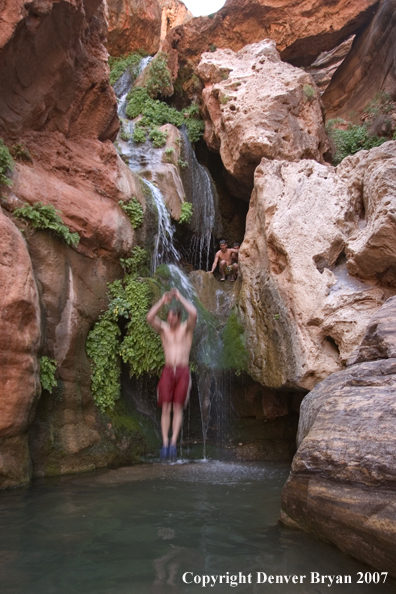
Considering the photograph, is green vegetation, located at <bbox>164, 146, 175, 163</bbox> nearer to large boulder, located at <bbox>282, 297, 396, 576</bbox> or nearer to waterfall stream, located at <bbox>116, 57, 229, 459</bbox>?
waterfall stream, located at <bbox>116, 57, 229, 459</bbox>

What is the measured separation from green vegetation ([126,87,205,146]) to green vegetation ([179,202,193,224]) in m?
3.73

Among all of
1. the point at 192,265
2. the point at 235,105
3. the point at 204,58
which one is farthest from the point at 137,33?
the point at 192,265

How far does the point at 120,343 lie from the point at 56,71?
5.75m

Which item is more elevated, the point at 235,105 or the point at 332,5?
the point at 332,5

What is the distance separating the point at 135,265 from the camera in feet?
31.6

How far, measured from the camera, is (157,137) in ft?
44.9

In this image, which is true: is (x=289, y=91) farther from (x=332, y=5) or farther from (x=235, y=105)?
(x=332, y=5)

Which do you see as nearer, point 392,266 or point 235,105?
point 392,266

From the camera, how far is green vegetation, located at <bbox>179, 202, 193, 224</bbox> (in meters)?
12.0

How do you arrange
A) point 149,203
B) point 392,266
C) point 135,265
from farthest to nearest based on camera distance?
1. point 149,203
2. point 135,265
3. point 392,266

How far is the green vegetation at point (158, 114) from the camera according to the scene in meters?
14.7

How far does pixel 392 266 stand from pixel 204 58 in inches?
409

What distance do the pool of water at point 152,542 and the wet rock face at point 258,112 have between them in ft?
27.5

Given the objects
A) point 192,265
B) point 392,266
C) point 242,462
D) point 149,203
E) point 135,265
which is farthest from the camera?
point 192,265
